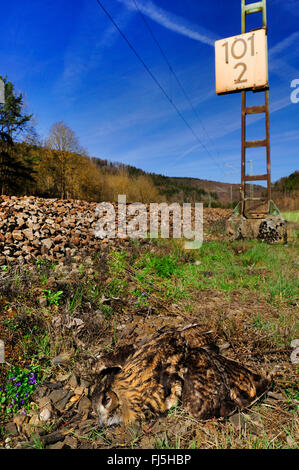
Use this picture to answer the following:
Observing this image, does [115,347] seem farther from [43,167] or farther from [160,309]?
[43,167]

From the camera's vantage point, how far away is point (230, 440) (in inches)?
56.4

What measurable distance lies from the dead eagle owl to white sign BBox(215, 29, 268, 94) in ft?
23.9

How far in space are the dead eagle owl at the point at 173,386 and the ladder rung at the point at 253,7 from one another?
9.03 m

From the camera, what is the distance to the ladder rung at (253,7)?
6.88m

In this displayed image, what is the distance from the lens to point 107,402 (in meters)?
1.64

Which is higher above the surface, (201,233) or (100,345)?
(201,233)

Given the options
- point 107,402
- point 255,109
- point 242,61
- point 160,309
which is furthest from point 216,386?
point 242,61

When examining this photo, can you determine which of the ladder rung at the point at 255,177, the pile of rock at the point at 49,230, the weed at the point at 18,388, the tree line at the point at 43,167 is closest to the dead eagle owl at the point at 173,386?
the weed at the point at 18,388

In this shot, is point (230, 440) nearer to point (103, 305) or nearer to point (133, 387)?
point (133, 387)

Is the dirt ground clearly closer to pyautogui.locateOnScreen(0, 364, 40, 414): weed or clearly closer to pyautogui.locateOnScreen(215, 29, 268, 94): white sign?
pyautogui.locateOnScreen(0, 364, 40, 414): weed

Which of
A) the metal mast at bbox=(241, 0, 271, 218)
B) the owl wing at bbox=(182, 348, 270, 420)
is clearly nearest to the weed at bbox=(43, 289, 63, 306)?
the owl wing at bbox=(182, 348, 270, 420)

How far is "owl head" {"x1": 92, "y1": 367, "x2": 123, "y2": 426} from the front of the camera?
162cm

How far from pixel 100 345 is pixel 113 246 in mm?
2782
